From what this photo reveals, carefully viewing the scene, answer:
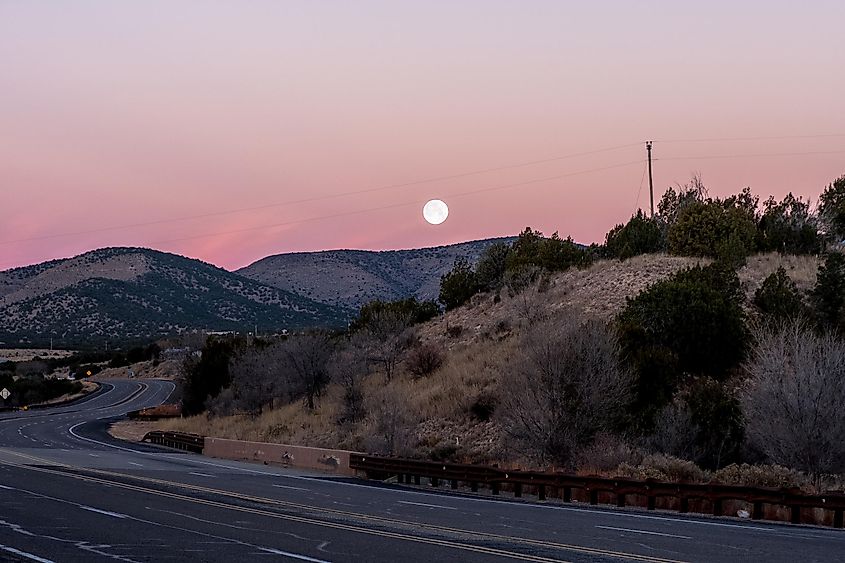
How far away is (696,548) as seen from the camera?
48.9ft

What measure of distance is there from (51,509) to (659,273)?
4455 centimetres

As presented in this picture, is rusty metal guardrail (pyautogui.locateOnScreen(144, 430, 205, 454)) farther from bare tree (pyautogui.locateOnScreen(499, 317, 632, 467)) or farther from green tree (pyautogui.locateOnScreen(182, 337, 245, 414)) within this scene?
bare tree (pyautogui.locateOnScreen(499, 317, 632, 467))

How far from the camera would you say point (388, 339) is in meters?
65.2

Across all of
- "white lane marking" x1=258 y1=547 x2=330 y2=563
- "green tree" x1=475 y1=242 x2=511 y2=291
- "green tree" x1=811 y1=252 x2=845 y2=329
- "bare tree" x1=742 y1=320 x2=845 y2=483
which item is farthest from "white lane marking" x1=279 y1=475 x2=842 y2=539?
"green tree" x1=475 y1=242 x2=511 y2=291

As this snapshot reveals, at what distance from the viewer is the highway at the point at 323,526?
47.1 feet

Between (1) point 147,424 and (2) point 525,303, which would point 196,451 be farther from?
(1) point 147,424

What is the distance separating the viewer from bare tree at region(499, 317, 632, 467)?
3594cm

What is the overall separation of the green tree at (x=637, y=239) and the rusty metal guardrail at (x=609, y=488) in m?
38.7

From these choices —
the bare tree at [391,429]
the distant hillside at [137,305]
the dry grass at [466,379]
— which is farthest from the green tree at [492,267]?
the distant hillside at [137,305]

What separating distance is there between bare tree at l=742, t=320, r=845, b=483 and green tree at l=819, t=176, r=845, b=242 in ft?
116

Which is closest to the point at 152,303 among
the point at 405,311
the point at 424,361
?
the point at 405,311

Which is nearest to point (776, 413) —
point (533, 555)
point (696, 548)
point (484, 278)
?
point (696, 548)

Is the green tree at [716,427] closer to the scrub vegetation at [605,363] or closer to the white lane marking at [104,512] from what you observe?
the scrub vegetation at [605,363]

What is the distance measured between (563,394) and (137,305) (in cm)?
16280
